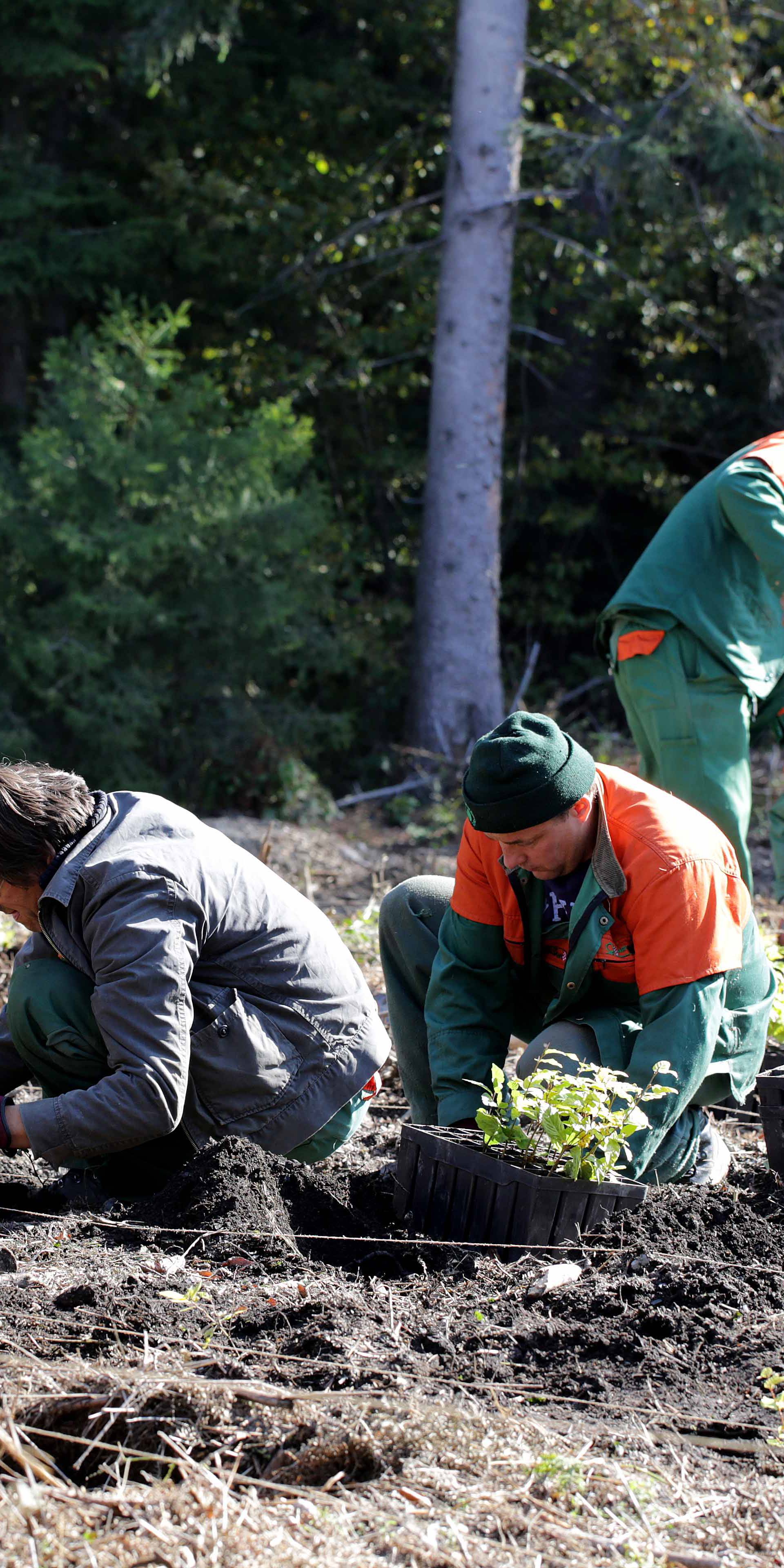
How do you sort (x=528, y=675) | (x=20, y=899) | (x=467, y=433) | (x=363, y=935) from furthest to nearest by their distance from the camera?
(x=528, y=675) → (x=467, y=433) → (x=363, y=935) → (x=20, y=899)

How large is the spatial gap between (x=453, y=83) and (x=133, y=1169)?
8.83m

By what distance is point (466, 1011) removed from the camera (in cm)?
329

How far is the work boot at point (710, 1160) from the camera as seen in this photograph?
329 centimetres

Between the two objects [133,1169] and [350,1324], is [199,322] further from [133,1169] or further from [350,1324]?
[350,1324]

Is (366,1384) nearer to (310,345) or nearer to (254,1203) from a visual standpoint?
(254,1203)

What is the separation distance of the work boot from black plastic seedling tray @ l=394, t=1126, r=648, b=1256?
0.35 metres

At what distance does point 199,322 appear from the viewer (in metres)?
11.3

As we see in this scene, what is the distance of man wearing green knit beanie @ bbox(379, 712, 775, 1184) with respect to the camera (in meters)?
2.90

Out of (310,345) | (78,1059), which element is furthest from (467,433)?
(78,1059)

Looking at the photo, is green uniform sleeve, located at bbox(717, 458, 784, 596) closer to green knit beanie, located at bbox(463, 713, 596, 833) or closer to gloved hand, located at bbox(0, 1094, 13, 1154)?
green knit beanie, located at bbox(463, 713, 596, 833)

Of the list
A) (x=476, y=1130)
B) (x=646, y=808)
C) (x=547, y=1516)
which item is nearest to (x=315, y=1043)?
(x=476, y=1130)

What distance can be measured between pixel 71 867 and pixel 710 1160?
1.67 metres

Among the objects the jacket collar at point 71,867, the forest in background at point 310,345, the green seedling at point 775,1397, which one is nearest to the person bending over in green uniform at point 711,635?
the jacket collar at point 71,867

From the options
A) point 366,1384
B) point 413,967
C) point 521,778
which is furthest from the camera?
point 413,967
